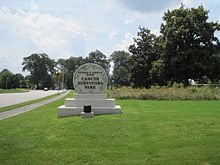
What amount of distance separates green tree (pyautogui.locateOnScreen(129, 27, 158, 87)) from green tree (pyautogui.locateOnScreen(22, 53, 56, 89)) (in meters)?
103

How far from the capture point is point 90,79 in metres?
19.0

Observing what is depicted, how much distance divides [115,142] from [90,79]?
896 centimetres

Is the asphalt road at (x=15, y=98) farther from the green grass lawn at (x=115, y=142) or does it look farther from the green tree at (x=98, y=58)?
the green tree at (x=98, y=58)

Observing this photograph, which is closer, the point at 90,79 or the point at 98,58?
the point at 90,79

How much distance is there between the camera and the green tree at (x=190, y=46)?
182 ft

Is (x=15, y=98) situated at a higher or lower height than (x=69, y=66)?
lower

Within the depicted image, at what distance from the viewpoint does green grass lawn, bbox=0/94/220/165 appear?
28.2 ft

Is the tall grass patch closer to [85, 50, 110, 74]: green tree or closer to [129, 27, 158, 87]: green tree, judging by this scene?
[129, 27, 158, 87]: green tree

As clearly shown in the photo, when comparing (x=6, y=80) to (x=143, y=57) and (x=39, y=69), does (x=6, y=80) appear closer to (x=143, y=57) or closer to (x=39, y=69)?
(x=39, y=69)

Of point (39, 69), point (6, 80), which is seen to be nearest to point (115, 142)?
point (6, 80)

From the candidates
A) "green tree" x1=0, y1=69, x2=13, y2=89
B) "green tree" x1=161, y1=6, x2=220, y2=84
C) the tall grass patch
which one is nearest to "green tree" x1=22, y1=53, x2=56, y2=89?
"green tree" x1=0, y1=69, x2=13, y2=89

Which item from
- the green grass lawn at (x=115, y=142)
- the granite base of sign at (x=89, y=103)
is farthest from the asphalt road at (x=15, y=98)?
the green grass lawn at (x=115, y=142)

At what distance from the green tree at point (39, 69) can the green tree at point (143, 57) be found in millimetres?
103254

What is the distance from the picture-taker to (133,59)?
234 feet
